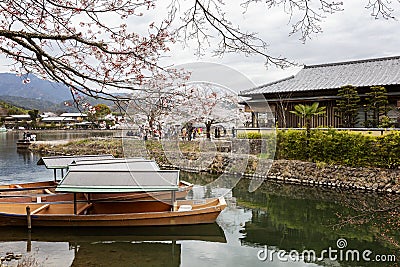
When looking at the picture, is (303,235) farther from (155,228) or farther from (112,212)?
(112,212)

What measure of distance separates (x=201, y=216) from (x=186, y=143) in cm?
1065

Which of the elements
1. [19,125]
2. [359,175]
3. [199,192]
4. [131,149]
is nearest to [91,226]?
[199,192]

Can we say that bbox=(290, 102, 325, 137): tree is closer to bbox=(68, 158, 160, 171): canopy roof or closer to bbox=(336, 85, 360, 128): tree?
bbox=(336, 85, 360, 128): tree

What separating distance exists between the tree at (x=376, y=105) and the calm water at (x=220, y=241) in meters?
5.18

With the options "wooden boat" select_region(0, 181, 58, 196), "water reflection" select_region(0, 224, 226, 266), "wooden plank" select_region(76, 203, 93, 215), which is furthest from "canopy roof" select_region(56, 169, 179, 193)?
"wooden boat" select_region(0, 181, 58, 196)

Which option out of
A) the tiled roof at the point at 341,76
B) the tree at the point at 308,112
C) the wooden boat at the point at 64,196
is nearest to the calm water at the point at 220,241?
the wooden boat at the point at 64,196

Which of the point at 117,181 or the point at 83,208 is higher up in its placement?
the point at 117,181

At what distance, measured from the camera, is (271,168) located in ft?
49.0

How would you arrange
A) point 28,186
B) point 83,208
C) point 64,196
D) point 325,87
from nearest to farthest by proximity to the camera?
1. point 83,208
2. point 64,196
3. point 28,186
4. point 325,87

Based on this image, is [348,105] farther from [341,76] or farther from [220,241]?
[220,241]

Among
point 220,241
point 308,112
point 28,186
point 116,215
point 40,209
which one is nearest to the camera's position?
point 220,241

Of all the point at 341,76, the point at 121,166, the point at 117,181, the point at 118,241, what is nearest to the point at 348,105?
the point at 341,76

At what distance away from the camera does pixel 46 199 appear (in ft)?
30.2

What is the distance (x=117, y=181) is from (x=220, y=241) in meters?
2.46
